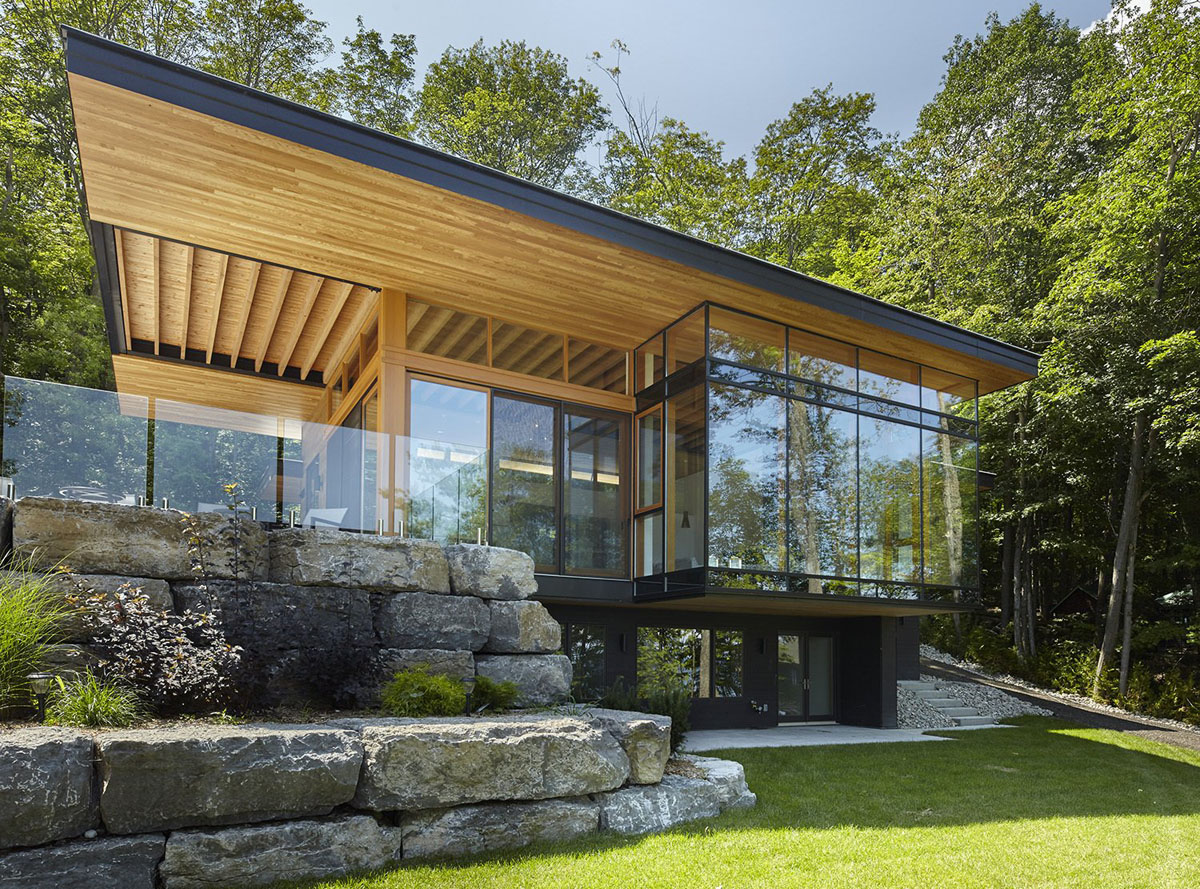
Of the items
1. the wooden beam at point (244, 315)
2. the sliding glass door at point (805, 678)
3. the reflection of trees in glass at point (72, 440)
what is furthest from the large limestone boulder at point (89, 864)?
the sliding glass door at point (805, 678)

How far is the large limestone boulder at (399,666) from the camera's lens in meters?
6.25

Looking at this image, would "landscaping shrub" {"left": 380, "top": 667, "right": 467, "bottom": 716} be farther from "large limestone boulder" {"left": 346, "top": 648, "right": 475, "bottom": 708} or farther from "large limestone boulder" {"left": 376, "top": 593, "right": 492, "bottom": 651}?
"large limestone boulder" {"left": 376, "top": 593, "right": 492, "bottom": 651}

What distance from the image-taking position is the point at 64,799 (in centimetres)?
405

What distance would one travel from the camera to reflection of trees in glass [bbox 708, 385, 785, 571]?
404 inches

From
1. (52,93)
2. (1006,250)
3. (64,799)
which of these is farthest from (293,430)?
(1006,250)

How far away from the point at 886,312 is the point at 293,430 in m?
7.75

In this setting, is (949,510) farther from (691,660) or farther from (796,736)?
(691,660)

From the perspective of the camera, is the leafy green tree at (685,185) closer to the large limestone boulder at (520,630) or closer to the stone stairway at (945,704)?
the stone stairway at (945,704)

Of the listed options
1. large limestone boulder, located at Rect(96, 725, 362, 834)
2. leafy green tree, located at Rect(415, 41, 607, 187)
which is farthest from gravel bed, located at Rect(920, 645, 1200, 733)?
leafy green tree, located at Rect(415, 41, 607, 187)

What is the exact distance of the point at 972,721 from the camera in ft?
48.9

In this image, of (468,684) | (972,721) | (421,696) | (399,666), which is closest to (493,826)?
(421,696)

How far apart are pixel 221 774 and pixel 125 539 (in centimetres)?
207

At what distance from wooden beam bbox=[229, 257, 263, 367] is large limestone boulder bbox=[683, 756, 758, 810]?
294 inches

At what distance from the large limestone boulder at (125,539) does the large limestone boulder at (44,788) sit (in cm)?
158
